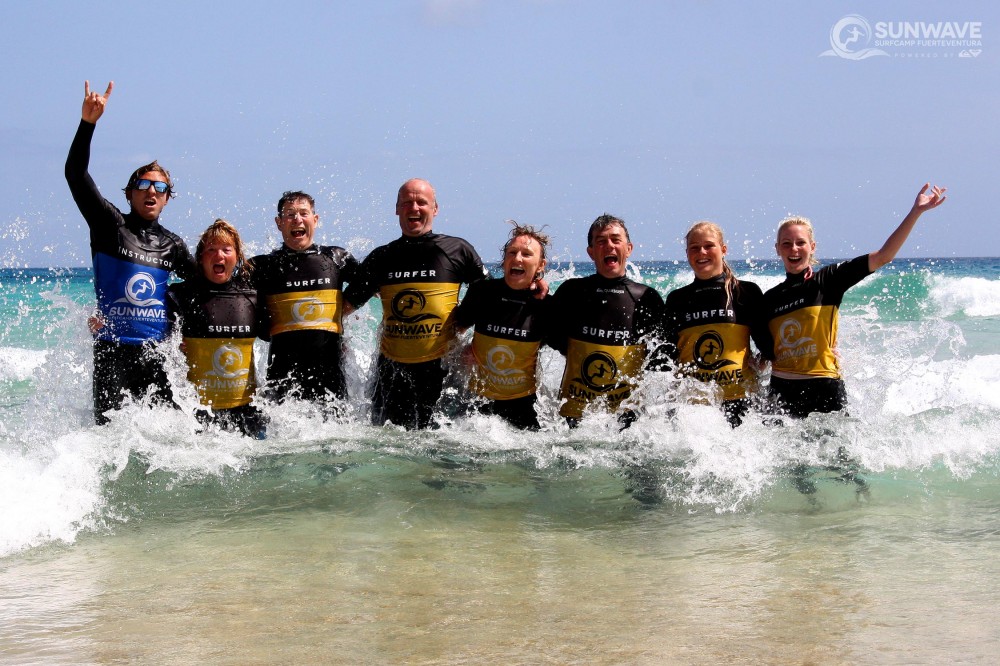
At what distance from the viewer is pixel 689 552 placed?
16.0 ft

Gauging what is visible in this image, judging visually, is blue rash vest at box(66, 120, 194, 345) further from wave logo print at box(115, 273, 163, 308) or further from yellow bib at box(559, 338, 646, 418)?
yellow bib at box(559, 338, 646, 418)

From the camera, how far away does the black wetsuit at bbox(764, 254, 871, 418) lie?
620 cm

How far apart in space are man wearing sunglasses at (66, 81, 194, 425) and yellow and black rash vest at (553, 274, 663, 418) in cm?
292

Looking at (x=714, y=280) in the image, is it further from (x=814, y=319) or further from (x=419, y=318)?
(x=419, y=318)

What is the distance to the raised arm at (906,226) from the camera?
20.0 ft

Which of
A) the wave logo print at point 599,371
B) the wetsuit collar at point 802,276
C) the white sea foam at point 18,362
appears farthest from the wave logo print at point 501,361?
the white sea foam at point 18,362

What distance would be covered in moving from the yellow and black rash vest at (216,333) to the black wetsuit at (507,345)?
1.63m

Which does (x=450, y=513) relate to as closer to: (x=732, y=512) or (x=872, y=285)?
(x=732, y=512)

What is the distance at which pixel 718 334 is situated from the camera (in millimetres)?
6281

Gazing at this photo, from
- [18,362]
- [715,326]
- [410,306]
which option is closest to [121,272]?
[410,306]

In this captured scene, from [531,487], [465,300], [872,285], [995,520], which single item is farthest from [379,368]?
[872,285]

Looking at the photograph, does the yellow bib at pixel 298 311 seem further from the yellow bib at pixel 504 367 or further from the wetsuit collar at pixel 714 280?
the wetsuit collar at pixel 714 280

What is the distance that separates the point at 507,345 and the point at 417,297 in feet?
→ 2.59

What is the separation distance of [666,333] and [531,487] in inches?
56.9
